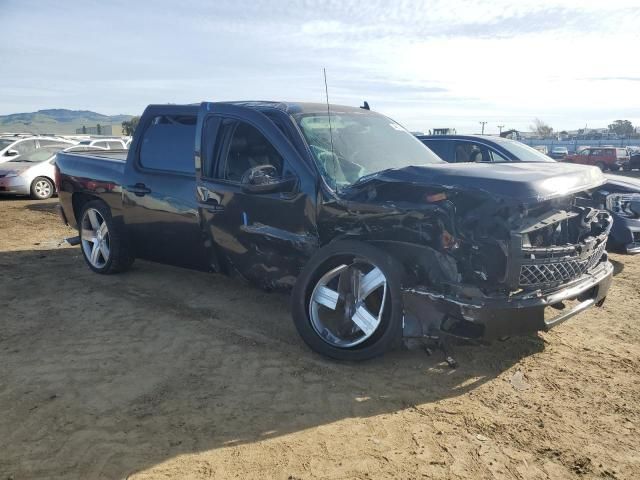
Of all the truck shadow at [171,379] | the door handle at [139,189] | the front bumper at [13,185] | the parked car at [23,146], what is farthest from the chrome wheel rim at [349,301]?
the parked car at [23,146]

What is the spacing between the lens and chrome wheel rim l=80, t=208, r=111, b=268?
6.05 metres

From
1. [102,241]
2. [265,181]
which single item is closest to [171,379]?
[265,181]

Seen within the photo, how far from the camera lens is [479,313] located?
10.8 feet

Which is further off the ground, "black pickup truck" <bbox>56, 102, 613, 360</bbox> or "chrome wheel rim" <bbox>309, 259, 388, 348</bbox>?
"black pickup truck" <bbox>56, 102, 613, 360</bbox>

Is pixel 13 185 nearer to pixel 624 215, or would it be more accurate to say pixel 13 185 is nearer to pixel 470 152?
pixel 470 152

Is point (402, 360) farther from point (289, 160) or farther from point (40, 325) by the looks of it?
point (40, 325)

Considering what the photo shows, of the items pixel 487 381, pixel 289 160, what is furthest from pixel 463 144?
pixel 487 381

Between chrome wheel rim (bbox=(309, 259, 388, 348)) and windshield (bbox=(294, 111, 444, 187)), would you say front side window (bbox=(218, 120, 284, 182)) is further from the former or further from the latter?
chrome wheel rim (bbox=(309, 259, 388, 348))

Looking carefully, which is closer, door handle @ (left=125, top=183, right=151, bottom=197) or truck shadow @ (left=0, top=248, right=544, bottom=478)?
truck shadow @ (left=0, top=248, right=544, bottom=478)

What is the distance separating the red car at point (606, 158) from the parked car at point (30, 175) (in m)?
27.2

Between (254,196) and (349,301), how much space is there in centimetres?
121

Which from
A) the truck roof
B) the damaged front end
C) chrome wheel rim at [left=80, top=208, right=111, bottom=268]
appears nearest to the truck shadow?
the damaged front end

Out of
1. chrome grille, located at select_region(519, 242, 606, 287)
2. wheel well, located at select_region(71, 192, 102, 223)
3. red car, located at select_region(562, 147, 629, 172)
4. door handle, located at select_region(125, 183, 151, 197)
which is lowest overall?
red car, located at select_region(562, 147, 629, 172)

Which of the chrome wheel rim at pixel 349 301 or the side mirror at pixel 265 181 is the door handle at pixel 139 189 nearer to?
the side mirror at pixel 265 181
